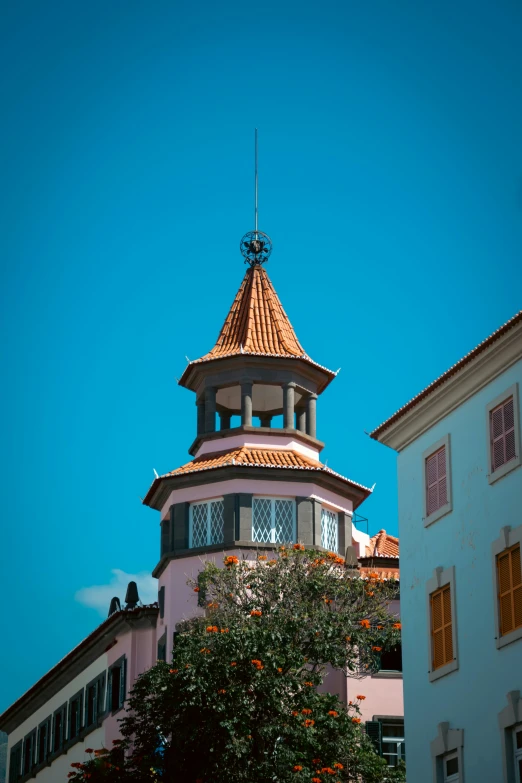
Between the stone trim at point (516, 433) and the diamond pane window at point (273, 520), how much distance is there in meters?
21.4

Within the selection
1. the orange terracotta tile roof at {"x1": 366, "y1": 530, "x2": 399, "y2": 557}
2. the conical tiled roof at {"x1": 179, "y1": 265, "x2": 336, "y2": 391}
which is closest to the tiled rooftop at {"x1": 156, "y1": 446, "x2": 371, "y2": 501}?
the orange terracotta tile roof at {"x1": 366, "y1": 530, "x2": 399, "y2": 557}

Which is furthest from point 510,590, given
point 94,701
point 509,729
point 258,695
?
point 94,701

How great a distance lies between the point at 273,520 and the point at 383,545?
491 cm

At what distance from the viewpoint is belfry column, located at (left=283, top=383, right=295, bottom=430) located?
5741 cm

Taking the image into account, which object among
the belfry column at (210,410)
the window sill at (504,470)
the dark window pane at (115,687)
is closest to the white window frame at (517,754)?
the window sill at (504,470)

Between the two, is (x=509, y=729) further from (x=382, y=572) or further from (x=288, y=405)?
(x=288, y=405)

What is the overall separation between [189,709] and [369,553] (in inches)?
707

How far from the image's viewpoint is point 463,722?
32.5 metres

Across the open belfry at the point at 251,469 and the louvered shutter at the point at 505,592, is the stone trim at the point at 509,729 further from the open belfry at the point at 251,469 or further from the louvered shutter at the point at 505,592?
the open belfry at the point at 251,469

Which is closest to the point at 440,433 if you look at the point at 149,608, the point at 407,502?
the point at 407,502

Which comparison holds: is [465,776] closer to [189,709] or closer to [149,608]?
[189,709]

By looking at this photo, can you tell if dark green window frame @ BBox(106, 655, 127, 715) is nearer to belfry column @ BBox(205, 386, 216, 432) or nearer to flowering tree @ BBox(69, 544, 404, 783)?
belfry column @ BBox(205, 386, 216, 432)

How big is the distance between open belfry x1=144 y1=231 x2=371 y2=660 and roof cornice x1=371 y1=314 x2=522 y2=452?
15.5 m

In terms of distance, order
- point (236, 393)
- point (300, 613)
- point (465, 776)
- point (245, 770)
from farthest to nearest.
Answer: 1. point (236, 393)
2. point (300, 613)
3. point (245, 770)
4. point (465, 776)
